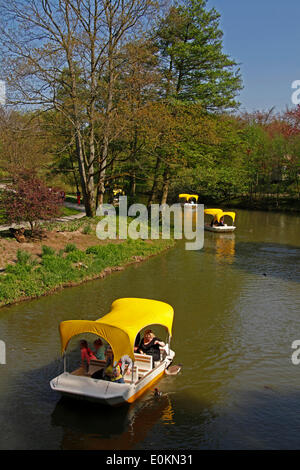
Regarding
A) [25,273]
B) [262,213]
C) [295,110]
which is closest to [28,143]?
[25,273]

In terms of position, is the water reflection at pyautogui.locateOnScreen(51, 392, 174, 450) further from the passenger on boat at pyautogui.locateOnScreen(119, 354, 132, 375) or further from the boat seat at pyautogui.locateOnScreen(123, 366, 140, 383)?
the passenger on boat at pyautogui.locateOnScreen(119, 354, 132, 375)

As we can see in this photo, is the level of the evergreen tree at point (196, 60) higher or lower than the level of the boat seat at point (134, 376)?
higher

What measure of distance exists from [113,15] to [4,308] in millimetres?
21475

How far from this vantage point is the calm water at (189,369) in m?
10.2

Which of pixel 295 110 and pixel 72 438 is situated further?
pixel 295 110

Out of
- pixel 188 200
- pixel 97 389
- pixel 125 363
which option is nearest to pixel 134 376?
pixel 125 363

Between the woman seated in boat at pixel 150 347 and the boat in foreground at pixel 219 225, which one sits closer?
the woman seated in boat at pixel 150 347

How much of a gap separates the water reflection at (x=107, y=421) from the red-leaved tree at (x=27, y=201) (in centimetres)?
1388

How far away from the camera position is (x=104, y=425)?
1046 cm

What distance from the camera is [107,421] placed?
34.9 feet

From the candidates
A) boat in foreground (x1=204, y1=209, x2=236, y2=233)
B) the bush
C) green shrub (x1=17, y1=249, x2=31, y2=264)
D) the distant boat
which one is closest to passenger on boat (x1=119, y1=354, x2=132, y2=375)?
green shrub (x1=17, y1=249, x2=31, y2=264)

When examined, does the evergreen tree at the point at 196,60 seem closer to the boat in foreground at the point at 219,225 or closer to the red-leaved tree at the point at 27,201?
the boat in foreground at the point at 219,225

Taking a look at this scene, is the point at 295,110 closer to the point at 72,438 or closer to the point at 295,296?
the point at 295,296

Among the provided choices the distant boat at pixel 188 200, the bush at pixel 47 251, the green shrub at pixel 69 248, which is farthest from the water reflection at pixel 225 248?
the distant boat at pixel 188 200
